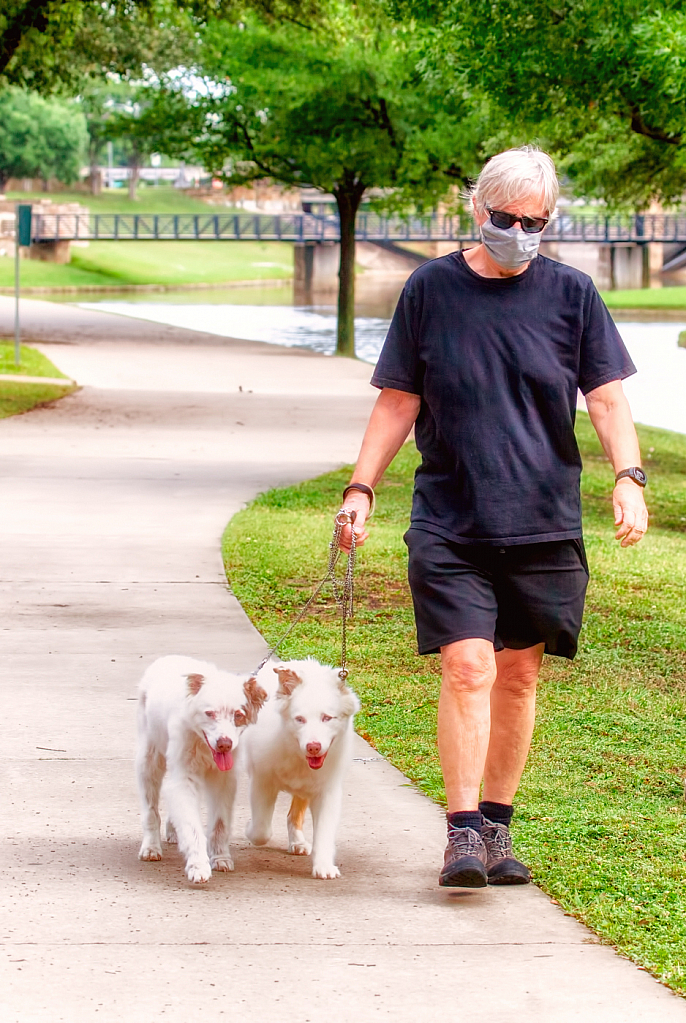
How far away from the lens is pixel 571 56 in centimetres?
1281

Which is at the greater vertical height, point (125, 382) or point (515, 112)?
point (515, 112)

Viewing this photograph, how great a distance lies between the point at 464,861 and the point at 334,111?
26.1 metres

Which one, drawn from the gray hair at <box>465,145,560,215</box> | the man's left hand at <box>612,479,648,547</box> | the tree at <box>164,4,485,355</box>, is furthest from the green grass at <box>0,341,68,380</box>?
the man's left hand at <box>612,479,648,547</box>

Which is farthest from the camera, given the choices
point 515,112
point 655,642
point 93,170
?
point 93,170

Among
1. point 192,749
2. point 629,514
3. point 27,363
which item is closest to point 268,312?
point 27,363

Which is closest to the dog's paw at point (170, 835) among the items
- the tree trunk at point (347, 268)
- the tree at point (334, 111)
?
the tree at point (334, 111)

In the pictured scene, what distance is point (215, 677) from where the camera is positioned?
4.56 metres

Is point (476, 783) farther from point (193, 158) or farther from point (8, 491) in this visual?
point (193, 158)

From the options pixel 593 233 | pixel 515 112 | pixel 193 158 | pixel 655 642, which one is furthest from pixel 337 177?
pixel 593 233

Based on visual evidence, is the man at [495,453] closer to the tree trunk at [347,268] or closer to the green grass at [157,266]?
the tree trunk at [347,268]

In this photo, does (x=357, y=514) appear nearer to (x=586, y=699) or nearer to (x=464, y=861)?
(x=464, y=861)

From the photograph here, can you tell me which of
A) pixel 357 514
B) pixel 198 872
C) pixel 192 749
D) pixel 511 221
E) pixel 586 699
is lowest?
pixel 586 699

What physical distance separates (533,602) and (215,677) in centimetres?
95

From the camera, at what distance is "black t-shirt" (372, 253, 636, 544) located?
4.51 m
